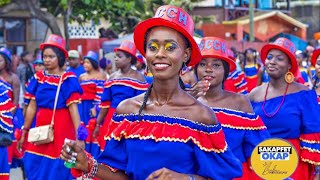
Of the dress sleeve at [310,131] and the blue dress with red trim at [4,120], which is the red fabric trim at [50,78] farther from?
the dress sleeve at [310,131]

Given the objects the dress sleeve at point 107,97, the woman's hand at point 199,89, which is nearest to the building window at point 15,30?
the dress sleeve at point 107,97

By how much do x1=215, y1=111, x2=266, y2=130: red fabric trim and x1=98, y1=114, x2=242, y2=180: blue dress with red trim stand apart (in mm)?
2083

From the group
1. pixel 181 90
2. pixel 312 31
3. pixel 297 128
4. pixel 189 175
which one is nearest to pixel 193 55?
pixel 181 90

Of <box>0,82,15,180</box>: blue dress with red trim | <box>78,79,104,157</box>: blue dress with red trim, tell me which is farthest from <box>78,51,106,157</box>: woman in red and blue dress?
<box>0,82,15,180</box>: blue dress with red trim

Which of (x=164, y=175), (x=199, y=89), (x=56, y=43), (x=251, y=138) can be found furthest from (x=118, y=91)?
(x=164, y=175)

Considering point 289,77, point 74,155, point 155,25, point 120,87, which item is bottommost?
point 120,87

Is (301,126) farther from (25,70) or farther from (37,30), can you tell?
(37,30)

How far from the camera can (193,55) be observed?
432 centimetres

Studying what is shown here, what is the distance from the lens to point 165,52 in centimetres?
415

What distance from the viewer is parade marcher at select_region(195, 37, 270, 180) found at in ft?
20.7

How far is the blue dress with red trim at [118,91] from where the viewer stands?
1059 centimetres

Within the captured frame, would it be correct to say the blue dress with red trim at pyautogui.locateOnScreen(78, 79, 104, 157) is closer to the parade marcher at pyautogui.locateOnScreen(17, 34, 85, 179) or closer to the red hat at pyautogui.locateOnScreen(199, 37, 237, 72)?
the parade marcher at pyautogui.locateOnScreen(17, 34, 85, 179)

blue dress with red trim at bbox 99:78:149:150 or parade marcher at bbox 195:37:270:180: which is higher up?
parade marcher at bbox 195:37:270:180

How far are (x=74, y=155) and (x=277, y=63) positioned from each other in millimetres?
3837
